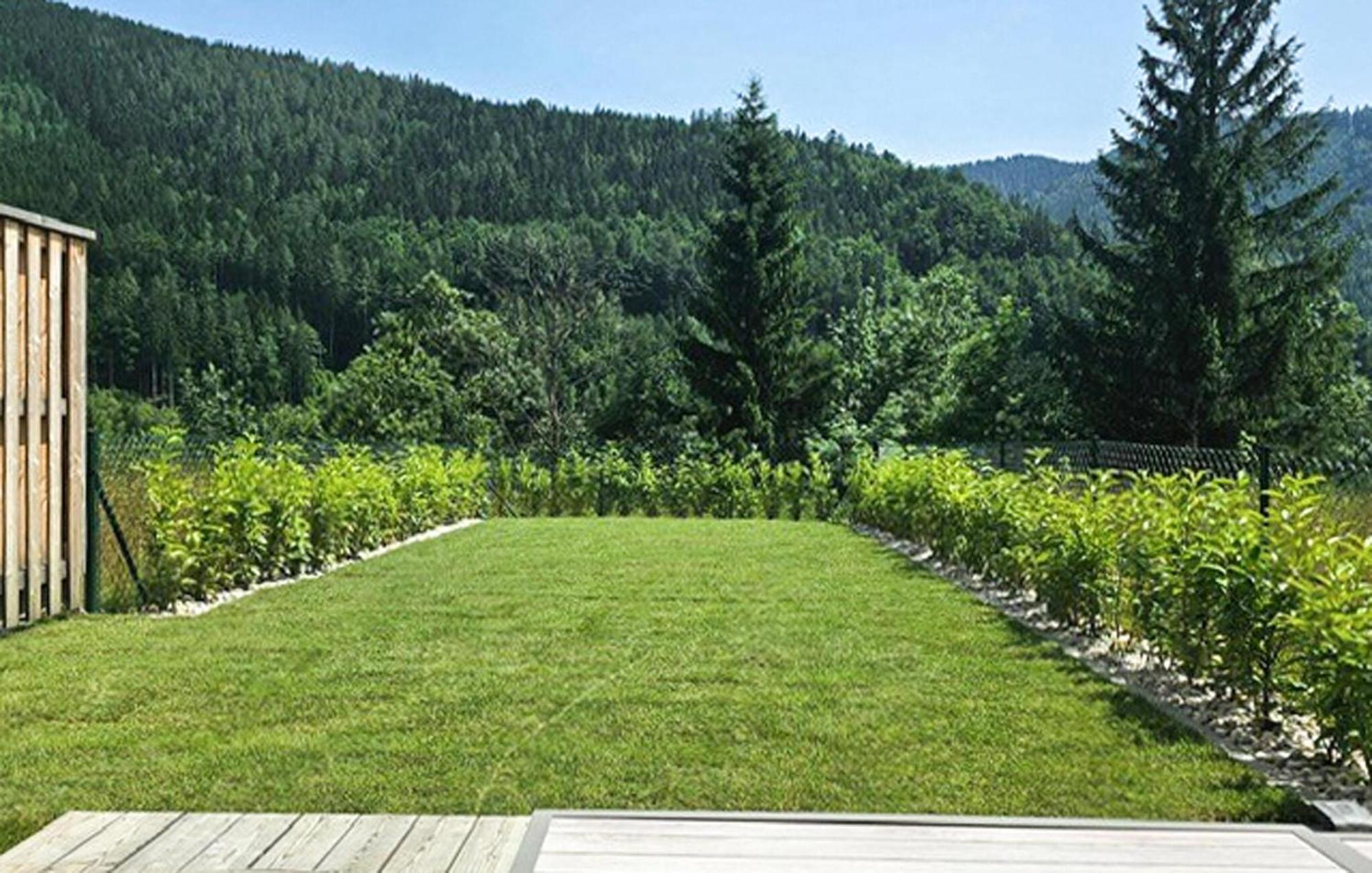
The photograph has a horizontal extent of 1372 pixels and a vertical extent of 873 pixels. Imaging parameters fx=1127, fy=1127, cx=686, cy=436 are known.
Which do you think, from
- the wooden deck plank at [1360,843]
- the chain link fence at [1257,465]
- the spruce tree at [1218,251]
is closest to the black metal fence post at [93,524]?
the chain link fence at [1257,465]

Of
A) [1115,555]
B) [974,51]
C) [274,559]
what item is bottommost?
[274,559]

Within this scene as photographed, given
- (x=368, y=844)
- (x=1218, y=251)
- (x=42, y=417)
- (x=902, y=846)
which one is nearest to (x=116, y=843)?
(x=368, y=844)

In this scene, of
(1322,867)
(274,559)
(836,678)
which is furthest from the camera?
(274,559)

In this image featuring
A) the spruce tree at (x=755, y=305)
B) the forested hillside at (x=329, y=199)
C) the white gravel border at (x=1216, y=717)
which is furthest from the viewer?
the forested hillside at (x=329, y=199)

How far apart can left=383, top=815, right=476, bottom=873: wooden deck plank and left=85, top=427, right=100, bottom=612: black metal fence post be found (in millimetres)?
4878

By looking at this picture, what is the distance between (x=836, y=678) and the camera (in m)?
5.20

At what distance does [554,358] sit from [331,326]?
3388cm

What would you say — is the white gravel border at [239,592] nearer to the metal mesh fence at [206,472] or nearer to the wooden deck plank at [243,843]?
the metal mesh fence at [206,472]

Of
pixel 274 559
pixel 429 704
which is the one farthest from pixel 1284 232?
pixel 429 704

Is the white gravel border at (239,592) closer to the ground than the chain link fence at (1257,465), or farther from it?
closer to the ground

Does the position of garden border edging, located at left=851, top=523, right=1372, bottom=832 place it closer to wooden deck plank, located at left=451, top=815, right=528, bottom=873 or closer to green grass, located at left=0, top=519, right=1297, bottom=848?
green grass, located at left=0, top=519, right=1297, bottom=848

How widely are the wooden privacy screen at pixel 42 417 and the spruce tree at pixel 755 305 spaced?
20.3 meters

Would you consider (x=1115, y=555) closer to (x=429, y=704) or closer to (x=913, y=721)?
(x=913, y=721)

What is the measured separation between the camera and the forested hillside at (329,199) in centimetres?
5353
